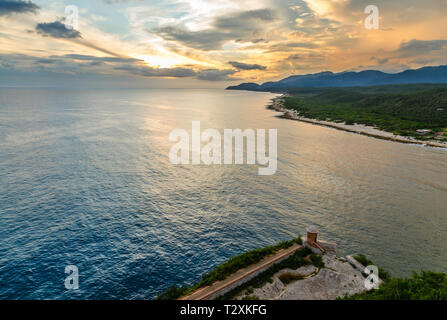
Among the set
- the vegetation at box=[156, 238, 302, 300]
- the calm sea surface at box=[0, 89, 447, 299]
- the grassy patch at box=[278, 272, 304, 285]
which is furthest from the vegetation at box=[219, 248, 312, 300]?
the calm sea surface at box=[0, 89, 447, 299]

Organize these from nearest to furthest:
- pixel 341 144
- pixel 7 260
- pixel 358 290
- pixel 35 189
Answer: pixel 358 290
pixel 7 260
pixel 35 189
pixel 341 144

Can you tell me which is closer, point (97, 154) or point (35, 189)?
point (35, 189)

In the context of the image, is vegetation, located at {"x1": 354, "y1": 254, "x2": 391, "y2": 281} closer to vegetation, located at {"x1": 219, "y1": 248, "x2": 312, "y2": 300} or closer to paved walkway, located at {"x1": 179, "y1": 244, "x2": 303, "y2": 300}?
vegetation, located at {"x1": 219, "y1": 248, "x2": 312, "y2": 300}

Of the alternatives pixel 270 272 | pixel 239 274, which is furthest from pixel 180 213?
pixel 270 272

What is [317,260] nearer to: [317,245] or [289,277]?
[317,245]

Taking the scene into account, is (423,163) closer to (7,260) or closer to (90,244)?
(90,244)

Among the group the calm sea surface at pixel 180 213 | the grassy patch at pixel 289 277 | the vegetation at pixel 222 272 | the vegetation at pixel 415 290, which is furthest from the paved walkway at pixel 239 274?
the vegetation at pixel 415 290

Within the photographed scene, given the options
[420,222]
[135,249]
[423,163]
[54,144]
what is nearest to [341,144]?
[423,163]
